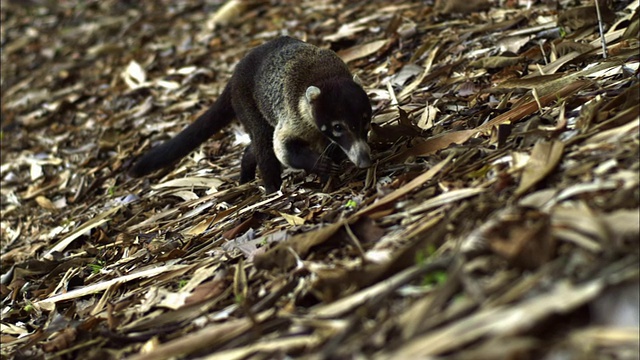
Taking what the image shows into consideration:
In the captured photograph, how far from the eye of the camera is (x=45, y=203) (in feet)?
23.5

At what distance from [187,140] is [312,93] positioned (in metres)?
1.76

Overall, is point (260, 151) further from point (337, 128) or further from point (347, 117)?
point (347, 117)

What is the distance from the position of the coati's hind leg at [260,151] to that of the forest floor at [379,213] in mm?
138

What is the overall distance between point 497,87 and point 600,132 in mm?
1592

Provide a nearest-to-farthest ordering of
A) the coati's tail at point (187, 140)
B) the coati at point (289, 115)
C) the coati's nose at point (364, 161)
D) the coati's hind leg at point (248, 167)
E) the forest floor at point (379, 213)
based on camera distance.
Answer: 1. the forest floor at point (379, 213)
2. the coati's nose at point (364, 161)
3. the coati at point (289, 115)
4. the coati's hind leg at point (248, 167)
5. the coati's tail at point (187, 140)

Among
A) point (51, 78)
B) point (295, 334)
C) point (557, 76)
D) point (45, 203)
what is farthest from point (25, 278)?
point (51, 78)

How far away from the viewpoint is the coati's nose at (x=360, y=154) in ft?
15.5

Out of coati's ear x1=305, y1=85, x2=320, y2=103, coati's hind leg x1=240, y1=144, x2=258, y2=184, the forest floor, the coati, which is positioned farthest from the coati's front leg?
coati's hind leg x1=240, y1=144, x2=258, y2=184

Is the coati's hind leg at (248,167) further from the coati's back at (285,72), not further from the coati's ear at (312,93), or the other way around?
the coati's ear at (312,93)

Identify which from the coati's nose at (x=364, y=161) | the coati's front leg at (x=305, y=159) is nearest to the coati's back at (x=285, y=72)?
the coati's front leg at (x=305, y=159)

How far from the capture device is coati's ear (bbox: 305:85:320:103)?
16.2ft

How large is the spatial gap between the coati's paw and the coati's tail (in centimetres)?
152

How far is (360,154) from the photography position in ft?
15.6

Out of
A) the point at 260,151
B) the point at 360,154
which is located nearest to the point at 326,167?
the point at 360,154
